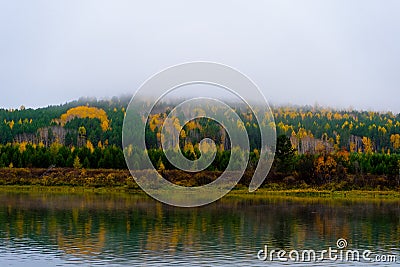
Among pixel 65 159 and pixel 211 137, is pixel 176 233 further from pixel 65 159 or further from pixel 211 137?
pixel 211 137

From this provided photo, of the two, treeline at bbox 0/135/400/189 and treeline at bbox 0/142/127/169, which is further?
treeline at bbox 0/142/127/169

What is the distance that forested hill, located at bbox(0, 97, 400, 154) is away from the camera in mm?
154125

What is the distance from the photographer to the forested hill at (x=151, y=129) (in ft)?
506

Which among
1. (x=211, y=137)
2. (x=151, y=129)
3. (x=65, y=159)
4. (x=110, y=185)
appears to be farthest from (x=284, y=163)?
(x=151, y=129)

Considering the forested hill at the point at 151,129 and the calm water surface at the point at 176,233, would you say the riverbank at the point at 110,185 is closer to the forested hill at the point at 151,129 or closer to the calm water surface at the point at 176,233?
the calm water surface at the point at 176,233

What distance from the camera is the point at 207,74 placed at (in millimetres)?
58188

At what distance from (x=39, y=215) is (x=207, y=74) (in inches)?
732

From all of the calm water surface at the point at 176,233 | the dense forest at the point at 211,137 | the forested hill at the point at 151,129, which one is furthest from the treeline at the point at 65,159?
the calm water surface at the point at 176,233

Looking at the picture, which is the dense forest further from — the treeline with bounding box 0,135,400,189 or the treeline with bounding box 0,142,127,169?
the treeline with bounding box 0,135,400,189

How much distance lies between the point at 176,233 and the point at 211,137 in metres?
99.1

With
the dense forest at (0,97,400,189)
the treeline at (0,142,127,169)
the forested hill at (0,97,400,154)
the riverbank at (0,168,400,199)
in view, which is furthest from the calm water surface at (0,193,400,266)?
the forested hill at (0,97,400,154)

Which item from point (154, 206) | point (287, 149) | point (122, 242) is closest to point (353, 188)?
point (287, 149)

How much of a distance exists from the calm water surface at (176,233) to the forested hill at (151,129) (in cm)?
7695

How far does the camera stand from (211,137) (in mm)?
141750
